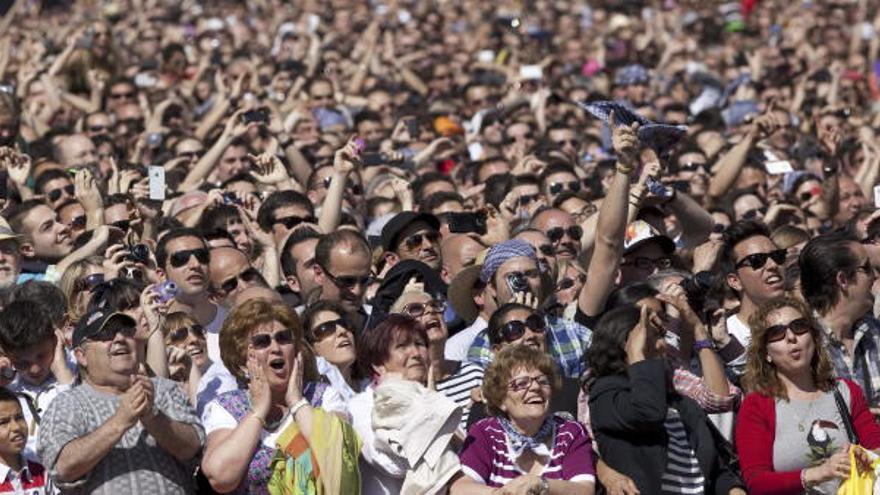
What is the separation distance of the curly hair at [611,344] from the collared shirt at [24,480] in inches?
80.4

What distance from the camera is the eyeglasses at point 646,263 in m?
9.80

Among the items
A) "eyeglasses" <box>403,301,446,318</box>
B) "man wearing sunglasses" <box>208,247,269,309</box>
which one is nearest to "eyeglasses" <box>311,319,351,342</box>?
"eyeglasses" <box>403,301,446,318</box>

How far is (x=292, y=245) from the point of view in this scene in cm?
1039

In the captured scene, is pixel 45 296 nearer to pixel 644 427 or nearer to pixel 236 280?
pixel 236 280

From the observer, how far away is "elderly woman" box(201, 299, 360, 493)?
23.9 feet

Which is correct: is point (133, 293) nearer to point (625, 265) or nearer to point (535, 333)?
point (535, 333)

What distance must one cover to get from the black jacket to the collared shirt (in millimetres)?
1988

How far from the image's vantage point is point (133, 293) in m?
8.20

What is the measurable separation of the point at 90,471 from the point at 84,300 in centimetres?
171

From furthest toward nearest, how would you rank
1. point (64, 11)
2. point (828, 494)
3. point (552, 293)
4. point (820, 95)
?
point (64, 11) → point (820, 95) → point (552, 293) → point (828, 494)

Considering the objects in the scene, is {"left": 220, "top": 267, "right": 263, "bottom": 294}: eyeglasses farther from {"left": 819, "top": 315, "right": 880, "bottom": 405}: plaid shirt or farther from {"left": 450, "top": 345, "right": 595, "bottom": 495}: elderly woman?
{"left": 819, "top": 315, "right": 880, "bottom": 405}: plaid shirt

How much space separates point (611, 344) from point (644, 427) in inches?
14.3

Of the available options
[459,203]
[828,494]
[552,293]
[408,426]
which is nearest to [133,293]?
[408,426]

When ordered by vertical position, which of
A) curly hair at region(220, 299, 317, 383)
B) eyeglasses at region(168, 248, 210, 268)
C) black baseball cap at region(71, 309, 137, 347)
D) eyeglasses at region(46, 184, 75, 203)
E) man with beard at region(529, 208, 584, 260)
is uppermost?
black baseball cap at region(71, 309, 137, 347)
